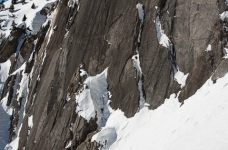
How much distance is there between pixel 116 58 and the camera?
20.9m

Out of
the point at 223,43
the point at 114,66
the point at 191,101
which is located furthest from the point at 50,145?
the point at 223,43

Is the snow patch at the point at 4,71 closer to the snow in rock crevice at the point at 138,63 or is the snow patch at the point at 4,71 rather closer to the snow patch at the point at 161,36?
the snow in rock crevice at the point at 138,63

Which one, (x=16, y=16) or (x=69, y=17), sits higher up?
(x=16, y=16)

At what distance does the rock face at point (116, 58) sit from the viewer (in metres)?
17.2

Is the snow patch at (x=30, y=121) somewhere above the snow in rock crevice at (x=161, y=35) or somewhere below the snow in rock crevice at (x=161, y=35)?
above

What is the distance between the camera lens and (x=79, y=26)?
79.2 feet

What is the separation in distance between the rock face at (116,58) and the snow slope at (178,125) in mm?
664

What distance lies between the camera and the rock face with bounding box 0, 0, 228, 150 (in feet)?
56.3

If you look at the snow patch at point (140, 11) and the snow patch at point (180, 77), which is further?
the snow patch at point (140, 11)

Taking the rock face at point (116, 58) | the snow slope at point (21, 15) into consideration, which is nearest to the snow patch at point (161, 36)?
the rock face at point (116, 58)

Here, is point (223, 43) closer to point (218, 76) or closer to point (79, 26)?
point (218, 76)

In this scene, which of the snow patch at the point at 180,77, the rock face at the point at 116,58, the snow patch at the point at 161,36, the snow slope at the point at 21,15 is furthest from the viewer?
the snow slope at the point at 21,15

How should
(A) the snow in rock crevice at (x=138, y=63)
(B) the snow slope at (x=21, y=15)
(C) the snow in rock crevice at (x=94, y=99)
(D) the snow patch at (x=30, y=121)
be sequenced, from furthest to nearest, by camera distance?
(B) the snow slope at (x=21, y=15), (D) the snow patch at (x=30, y=121), (C) the snow in rock crevice at (x=94, y=99), (A) the snow in rock crevice at (x=138, y=63)

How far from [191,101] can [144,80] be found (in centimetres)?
414
